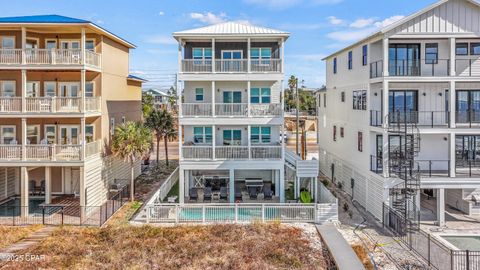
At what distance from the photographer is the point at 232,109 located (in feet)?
77.0

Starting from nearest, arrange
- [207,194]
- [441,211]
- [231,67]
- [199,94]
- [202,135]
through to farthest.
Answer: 1. [441,211]
2. [207,194]
3. [231,67]
4. [202,135]
5. [199,94]

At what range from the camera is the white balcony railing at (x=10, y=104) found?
20.8 meters

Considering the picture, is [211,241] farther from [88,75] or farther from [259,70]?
[88,75]

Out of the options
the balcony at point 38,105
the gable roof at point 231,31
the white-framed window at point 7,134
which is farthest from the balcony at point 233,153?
the white-framed window at point 7,134

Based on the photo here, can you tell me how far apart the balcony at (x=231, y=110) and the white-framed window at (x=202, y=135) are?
206 centimetres

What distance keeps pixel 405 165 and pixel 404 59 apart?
22.0 ft

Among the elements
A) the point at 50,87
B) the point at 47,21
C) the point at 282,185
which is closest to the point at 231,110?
the point at 282,185

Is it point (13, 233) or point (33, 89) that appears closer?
point (13, 233)

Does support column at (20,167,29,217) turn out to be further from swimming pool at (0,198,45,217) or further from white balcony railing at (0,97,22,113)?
white balcony railing at (0,97,22,113)

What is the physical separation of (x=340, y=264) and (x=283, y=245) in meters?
2.85

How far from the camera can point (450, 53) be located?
1981 centimetres

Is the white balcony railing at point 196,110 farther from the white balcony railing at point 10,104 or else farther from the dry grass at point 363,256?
the dry grass at point 363,256

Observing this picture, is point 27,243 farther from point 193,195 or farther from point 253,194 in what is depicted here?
point 253,194

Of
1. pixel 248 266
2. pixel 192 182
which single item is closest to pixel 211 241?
pixel 248 266
